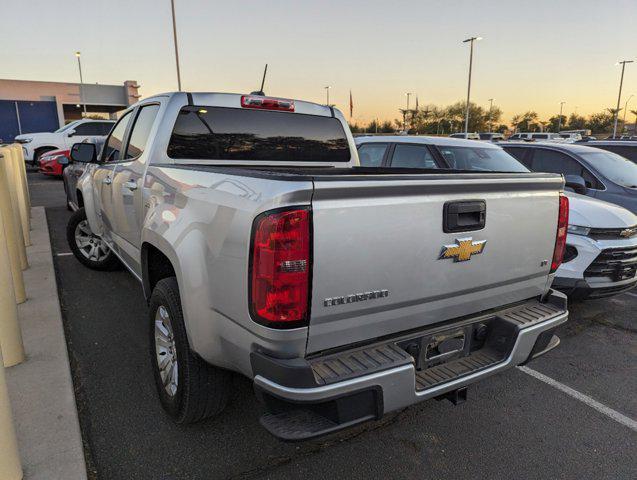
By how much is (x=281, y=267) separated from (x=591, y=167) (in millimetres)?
6444

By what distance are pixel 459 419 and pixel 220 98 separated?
9.18 feet

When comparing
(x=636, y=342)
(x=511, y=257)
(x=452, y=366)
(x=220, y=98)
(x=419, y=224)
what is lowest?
(x=636, y=342)

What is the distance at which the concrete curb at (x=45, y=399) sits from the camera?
7.61 ft

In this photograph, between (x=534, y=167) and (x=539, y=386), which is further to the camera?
(x=534, y=167)

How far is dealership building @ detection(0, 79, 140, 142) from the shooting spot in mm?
29234

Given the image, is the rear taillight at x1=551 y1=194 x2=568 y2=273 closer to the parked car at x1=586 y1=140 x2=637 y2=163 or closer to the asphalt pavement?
the asphalt pavement

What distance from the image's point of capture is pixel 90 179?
5.01 metres

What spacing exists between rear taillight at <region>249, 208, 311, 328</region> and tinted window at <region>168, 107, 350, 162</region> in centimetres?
173

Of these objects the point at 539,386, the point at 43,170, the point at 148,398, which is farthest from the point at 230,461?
the point at 43,170

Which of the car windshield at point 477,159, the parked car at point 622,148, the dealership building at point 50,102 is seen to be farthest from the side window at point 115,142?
the dealership building at point 50,102

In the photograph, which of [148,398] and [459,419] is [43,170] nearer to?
[148,398]

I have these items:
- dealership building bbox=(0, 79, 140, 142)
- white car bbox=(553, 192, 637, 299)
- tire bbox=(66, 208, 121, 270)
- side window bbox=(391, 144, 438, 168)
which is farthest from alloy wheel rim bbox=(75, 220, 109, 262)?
dealership building bbox=(0, 79, 140, 142)

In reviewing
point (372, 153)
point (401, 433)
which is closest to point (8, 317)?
point (401, 433)

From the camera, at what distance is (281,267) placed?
5.82 ft
